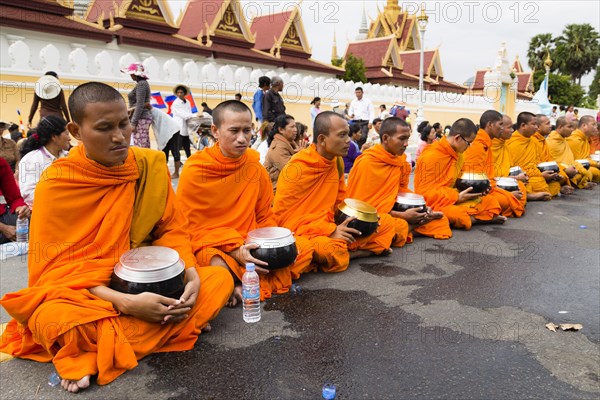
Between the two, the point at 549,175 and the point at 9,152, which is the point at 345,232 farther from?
the point at 549,175

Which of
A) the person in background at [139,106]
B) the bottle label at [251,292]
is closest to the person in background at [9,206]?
the bottle label at [251,292]

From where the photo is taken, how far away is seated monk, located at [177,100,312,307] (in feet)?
11.4

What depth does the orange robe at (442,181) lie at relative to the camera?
5.52m

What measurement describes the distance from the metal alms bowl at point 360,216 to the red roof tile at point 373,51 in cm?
2853

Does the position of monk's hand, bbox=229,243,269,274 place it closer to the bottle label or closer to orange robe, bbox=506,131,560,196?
the bottle label

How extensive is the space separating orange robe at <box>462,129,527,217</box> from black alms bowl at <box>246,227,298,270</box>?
10.6 feet

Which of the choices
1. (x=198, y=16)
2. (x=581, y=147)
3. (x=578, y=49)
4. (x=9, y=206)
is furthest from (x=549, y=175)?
(x=578, y=49)

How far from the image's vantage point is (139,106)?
779 centimetres

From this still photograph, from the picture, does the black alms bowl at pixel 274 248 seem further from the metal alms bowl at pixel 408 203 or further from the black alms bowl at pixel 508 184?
the black alms bowl at pixel 508 184

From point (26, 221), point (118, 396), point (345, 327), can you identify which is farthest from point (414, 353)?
point (26, 221)

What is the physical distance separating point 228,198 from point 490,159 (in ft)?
13.3

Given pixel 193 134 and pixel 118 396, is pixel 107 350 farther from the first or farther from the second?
pixel 193 134

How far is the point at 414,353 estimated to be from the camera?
2727 millimetres

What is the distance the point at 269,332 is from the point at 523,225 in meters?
4.23
